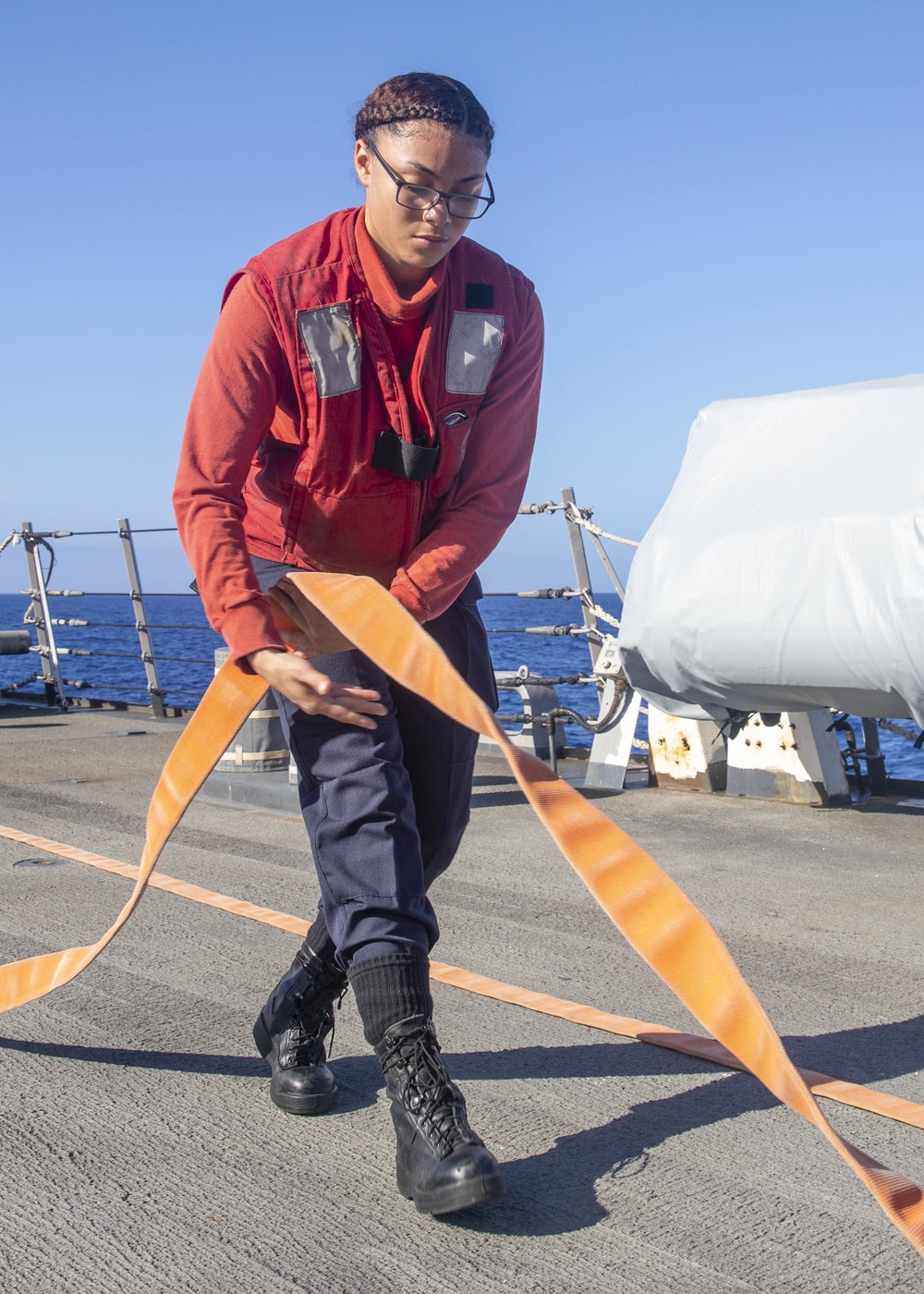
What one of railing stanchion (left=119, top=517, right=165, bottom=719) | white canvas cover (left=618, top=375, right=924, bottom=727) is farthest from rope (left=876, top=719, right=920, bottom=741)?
railing stanchion (left=119, top=517, right=165, bottom=719)

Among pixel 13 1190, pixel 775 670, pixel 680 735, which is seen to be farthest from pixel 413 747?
pixel 680 735

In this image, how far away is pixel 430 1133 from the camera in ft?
6.91

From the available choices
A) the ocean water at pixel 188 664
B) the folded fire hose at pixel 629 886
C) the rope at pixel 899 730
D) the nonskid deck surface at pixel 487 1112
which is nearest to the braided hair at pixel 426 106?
the folded fire hose at pixel 629 886

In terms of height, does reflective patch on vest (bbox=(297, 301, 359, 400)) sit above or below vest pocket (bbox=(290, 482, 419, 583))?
above

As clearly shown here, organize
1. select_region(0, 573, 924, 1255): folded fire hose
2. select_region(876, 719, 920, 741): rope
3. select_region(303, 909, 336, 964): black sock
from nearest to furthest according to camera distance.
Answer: select_region(0, 573, 924, 1255): folded fire hose, select_region(303, 909, 336, 964): black sock, select_region(876, 719, 920, 741): rope

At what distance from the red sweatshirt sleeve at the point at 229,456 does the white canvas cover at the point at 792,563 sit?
2396 mm

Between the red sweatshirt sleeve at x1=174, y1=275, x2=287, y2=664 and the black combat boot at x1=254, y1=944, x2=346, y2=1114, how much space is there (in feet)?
2.50

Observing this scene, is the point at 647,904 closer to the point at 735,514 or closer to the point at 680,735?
the point at 735,514

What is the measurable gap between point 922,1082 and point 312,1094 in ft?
4.11

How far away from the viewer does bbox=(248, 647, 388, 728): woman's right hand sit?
6.86 ft

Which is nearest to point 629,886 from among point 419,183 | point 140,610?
point 419,183

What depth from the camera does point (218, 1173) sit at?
2.23 m

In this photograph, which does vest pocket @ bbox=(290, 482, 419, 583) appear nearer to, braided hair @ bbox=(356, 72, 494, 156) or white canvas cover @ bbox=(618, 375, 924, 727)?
braided hair @ bbox=(356, 72, 494, 156)

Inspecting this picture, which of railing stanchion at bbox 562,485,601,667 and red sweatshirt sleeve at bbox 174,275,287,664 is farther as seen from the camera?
railing stanchion at bbox 562,485,601,667
